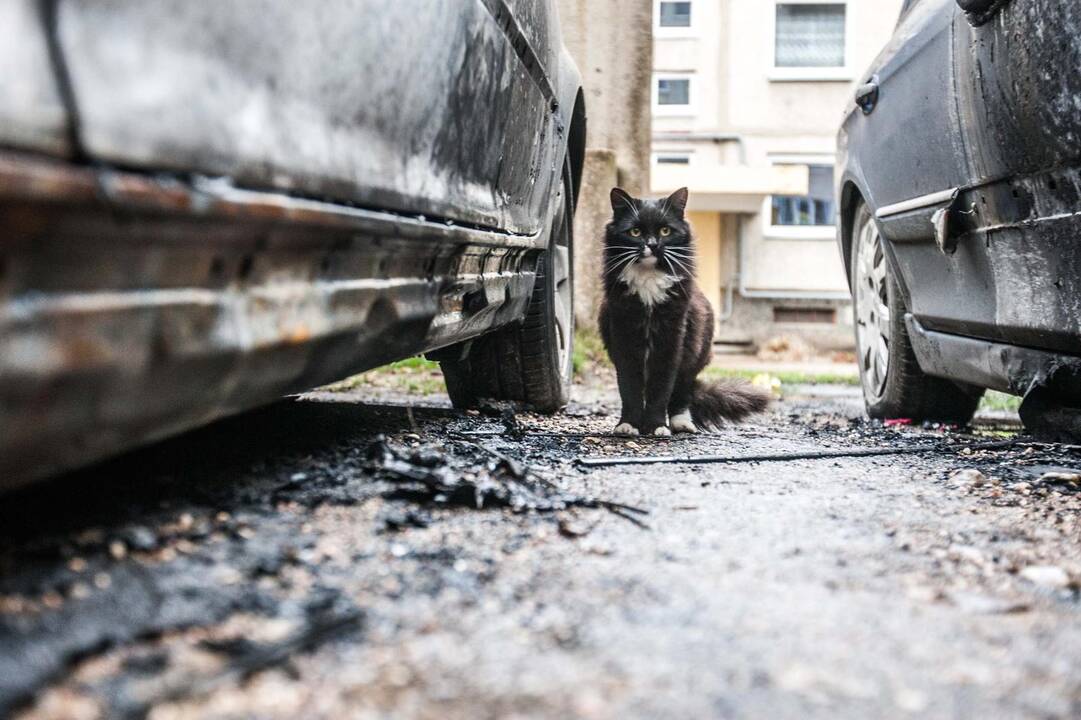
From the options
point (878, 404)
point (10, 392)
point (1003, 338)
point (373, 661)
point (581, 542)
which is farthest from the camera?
point (878, 404)

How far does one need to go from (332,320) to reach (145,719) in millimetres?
857

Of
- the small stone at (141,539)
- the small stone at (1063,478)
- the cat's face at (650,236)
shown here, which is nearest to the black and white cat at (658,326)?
the cat's face at (650,236)

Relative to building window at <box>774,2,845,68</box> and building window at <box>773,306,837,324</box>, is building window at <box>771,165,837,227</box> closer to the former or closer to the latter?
building window at <box>773,306,837,324</box>

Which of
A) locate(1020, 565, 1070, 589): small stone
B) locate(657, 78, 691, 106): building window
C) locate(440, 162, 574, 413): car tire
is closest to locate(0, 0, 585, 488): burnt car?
locate(1020, 565, 1070, 589): small stone

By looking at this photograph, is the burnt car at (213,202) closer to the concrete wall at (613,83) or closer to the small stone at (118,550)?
the small stone at (118,550)

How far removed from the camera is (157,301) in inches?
51.4

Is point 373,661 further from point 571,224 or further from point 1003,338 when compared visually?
point 571,224

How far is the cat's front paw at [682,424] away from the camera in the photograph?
4.47 metres

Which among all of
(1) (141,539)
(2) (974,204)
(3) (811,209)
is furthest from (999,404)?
(3) (811,209)

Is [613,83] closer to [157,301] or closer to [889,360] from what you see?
[889,360]

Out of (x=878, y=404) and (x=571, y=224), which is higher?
(x=571, y=224)

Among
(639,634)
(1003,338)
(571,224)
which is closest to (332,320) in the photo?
(639,634)

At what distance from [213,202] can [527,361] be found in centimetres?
309

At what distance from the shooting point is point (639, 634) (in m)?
1.53
